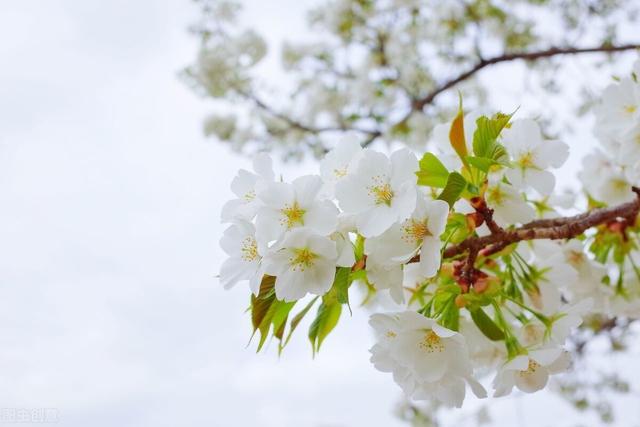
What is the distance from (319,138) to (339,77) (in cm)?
30

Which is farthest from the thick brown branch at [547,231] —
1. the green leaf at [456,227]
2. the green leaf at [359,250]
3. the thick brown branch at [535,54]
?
the thick brown branch at [535,54]

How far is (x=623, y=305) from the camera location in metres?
0.91

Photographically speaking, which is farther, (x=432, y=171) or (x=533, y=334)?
(x=533, y=334)

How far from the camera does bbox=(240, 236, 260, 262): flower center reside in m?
0.57

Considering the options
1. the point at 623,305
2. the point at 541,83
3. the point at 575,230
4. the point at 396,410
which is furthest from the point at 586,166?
the point at 396,410

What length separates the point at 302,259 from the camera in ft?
1.76

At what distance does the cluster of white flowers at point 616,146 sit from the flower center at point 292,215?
51 centimetres

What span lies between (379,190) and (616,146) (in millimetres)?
556

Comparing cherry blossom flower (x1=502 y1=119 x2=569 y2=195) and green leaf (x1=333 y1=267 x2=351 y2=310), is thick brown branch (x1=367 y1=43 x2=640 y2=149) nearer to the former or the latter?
cherry blossom flower (x1=502 y1=119 x2=569 y2=195)

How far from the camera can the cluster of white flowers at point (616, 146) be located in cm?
83

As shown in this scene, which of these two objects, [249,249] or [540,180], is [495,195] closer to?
[540,180]

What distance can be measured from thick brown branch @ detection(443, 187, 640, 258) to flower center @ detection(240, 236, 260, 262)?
20cm

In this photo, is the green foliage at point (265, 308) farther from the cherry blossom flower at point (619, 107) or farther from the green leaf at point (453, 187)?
the cherry blossom flower at point (619, 107)

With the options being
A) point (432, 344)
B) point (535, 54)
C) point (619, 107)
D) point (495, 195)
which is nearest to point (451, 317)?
point (432, 344)
